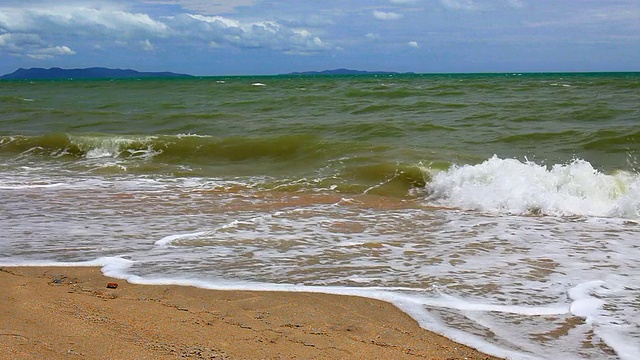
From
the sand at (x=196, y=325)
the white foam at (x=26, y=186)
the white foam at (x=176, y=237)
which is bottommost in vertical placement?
the white foam at (x=26, y=186)

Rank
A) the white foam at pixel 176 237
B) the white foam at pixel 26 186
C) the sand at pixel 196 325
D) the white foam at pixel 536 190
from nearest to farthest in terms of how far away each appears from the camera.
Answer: the sand at pixel 196 325 → the white foam at pixel 176 237 → the white foam at pixel 536 190 → the white foam at pixel 26 186

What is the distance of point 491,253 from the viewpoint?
6.05 meters

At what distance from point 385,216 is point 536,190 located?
86.1 inches

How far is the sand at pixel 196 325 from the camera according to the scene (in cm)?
348

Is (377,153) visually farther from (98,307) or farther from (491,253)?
(98,307)

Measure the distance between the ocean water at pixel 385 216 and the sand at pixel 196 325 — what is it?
247 millimetres

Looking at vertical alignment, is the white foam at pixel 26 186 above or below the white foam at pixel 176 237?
below

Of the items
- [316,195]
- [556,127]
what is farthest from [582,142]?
[316,195]

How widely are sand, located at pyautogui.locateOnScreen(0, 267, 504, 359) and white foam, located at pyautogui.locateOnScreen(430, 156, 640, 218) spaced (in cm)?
457

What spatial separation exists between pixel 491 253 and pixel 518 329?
6.68 feet

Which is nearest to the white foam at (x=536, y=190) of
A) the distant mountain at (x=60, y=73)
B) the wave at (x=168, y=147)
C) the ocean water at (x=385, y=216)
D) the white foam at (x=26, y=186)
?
the ocean water at (x=385, y=216)

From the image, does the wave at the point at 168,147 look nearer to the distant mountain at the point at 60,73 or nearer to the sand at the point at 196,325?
the sand at the point at 196,325

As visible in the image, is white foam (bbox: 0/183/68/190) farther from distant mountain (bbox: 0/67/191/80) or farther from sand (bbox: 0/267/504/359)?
distant mountain (bbox: 0/67/191/80)

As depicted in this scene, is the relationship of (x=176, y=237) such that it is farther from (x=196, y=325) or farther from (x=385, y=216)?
(x=196, y=325)
